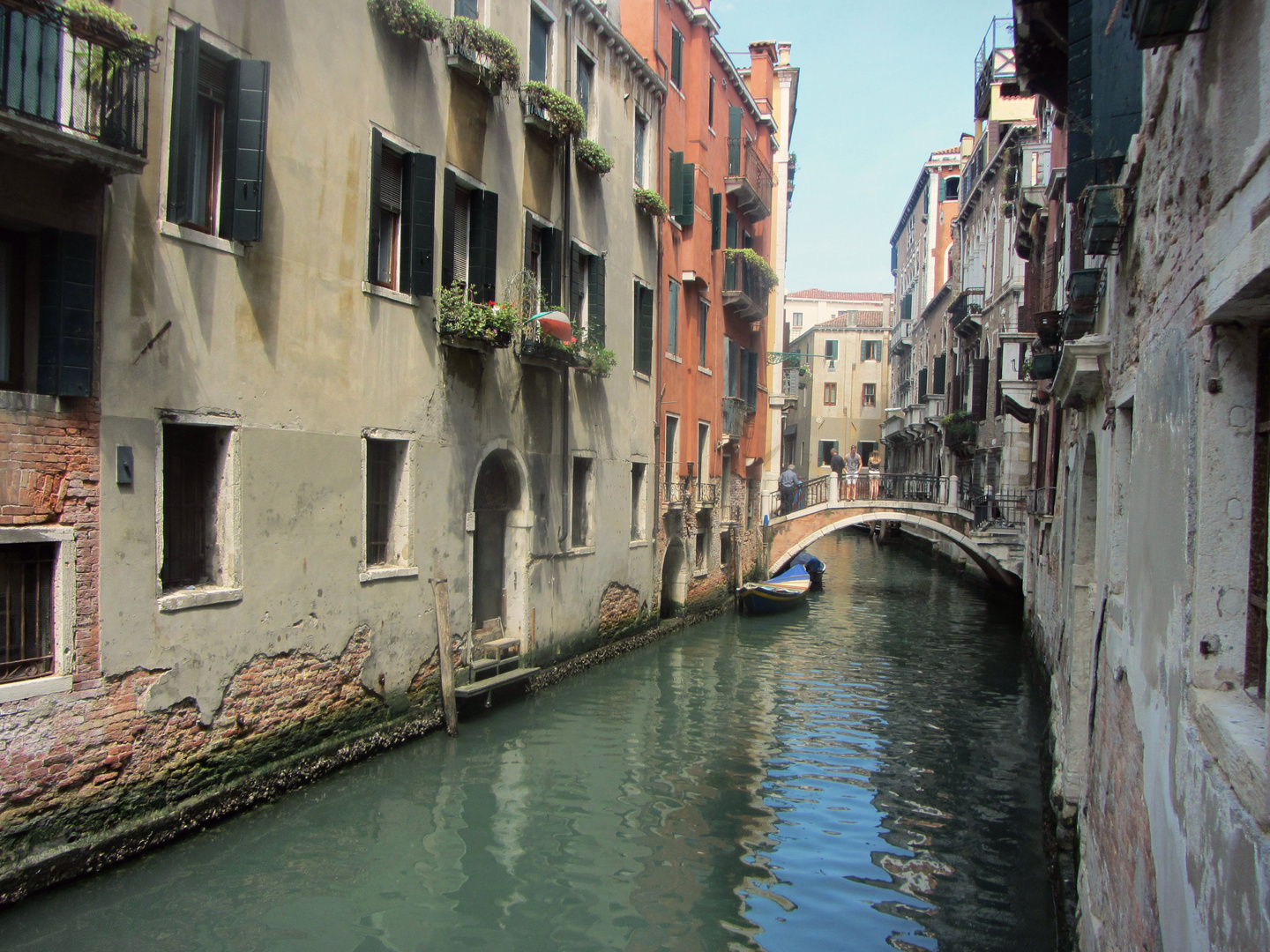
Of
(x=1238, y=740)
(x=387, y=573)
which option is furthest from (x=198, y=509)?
(x=1238, y=740)

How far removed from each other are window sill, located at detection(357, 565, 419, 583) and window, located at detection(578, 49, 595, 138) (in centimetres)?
662

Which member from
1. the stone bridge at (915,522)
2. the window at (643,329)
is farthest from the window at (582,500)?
the stone bridge at (915,522)

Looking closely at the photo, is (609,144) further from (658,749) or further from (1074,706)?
(1074,706)

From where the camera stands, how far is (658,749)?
9.51m

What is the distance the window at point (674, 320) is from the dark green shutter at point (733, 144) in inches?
169

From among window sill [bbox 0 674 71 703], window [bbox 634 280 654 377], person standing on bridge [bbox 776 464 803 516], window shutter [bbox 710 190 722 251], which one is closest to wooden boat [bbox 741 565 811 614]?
person standing on bridge [bbox 776 464 803 516]

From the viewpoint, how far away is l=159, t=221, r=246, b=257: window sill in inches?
250

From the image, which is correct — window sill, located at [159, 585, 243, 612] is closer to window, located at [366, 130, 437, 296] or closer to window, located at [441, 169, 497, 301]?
window, located at [366, 130, 437, 296]

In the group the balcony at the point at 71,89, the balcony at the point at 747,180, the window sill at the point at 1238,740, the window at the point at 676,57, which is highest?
the window at the point at 676,57

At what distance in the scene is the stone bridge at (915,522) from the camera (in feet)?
64.3

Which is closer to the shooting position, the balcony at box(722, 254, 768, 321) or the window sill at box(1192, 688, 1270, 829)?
the window sill at box(1192, 688, 1270, 829)

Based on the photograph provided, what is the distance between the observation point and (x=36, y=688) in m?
5.51

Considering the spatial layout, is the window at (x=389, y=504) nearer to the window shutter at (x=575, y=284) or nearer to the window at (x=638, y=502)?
the window shutter at (x=575, y=284)

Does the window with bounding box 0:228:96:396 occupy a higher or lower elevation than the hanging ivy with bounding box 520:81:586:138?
lower
